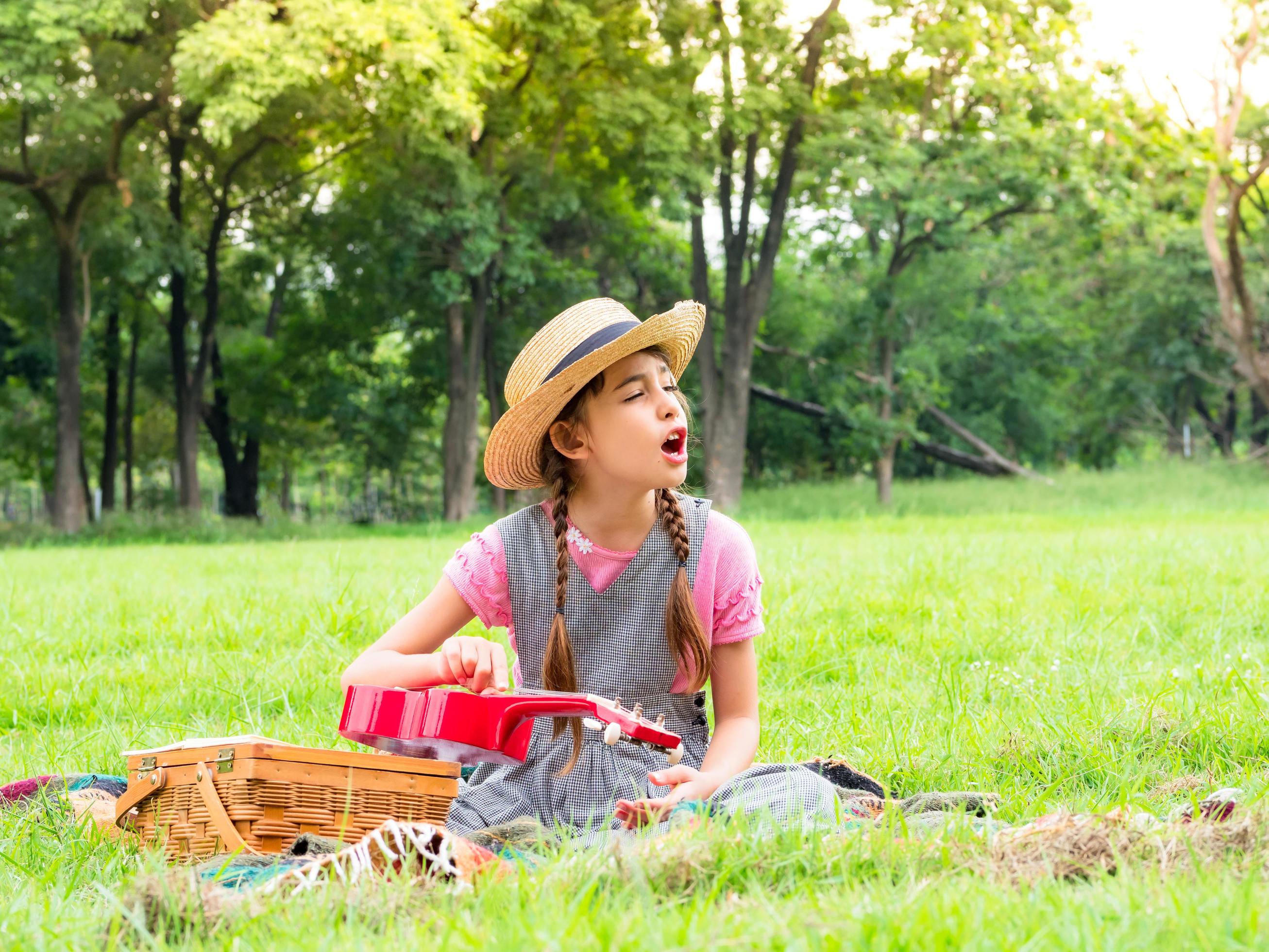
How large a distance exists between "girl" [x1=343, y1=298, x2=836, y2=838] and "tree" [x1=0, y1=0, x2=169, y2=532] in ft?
47.9

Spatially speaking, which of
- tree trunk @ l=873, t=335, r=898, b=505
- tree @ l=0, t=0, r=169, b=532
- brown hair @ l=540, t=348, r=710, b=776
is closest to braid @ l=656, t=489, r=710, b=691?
brown hair @ l=540, t=348, r=710, b=776

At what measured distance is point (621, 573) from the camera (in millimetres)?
3082

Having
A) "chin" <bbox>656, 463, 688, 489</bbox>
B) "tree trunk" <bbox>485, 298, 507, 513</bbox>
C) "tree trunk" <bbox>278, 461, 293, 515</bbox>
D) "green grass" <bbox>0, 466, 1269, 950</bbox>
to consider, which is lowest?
"tree trunk" <bbox>278, 461, 293, 515</bbox>

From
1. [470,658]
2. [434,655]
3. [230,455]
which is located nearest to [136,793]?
[434,655]

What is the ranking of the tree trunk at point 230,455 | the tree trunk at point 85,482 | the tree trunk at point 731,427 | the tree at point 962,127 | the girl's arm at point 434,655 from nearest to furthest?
1. the girl's arm at point 434,655
2. the tree at point 962,127
3. the tree trunk at point 731,427
4. the tree trunk at point 85,482
5. the tree trunk at point 230,455

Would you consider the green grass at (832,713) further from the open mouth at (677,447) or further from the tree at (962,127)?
the tree at (962,127)

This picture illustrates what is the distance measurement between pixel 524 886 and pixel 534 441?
4.30 ft

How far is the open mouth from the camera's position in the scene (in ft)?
9.49

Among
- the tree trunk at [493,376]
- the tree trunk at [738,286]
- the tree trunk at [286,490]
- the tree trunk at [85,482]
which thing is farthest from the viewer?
the tree trunk at [286,490]

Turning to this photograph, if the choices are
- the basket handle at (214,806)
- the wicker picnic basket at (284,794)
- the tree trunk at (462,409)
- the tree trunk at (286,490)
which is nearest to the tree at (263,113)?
the tree trunk at (462,409)

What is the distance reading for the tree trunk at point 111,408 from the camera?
1024 inches

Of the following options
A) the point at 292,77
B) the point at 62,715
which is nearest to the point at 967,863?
the point at 62,715

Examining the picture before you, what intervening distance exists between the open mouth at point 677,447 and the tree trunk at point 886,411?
1912 cm

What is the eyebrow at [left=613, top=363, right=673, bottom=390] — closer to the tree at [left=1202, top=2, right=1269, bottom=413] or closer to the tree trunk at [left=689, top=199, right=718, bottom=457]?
the tree at [left=1202, top=2, right=1269, bottom=413]
